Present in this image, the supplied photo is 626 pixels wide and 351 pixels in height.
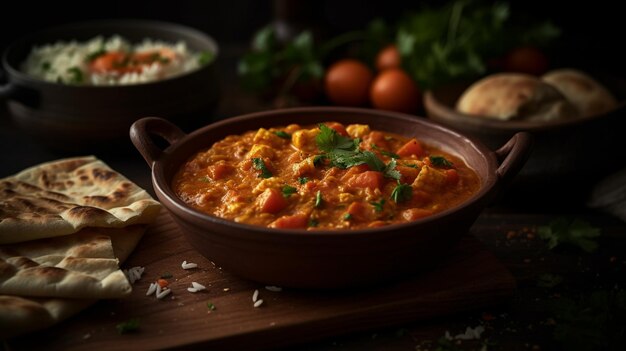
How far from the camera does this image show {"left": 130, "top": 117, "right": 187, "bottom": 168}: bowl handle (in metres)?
4.09

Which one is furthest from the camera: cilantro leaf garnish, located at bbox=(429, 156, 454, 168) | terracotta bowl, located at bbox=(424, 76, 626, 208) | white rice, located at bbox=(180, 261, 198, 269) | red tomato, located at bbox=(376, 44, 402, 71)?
red tomato, located at bbox=(376, 44, 402, 71)

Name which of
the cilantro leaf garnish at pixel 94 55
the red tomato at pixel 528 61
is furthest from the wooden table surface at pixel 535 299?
the red tomato at pixel 528 61

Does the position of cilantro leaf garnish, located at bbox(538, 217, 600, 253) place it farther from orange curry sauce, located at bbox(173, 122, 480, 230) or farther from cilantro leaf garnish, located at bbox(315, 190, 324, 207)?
cilantro leaf garnish, located at bbox(315, 190, 324, 207)

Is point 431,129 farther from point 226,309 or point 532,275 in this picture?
point 226,309

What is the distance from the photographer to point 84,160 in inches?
190

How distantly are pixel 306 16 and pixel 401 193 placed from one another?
11.7 feet

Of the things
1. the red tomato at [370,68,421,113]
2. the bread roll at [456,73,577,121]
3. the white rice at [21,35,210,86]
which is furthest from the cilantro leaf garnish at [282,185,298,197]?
the red tomato at [370,68,421,113]

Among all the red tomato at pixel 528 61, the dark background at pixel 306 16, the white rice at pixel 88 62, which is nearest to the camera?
the white rice at pixel 88 62

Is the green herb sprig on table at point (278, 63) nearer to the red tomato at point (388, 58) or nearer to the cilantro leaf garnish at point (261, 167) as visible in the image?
the red tomato at point (388, 58)

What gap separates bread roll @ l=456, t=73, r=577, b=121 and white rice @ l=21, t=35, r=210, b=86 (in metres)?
2.29

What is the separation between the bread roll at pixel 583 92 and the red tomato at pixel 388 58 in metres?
1.43

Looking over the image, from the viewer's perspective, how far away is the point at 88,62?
602cm

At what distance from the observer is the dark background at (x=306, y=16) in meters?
6.92

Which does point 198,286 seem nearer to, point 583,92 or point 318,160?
point 318,160
